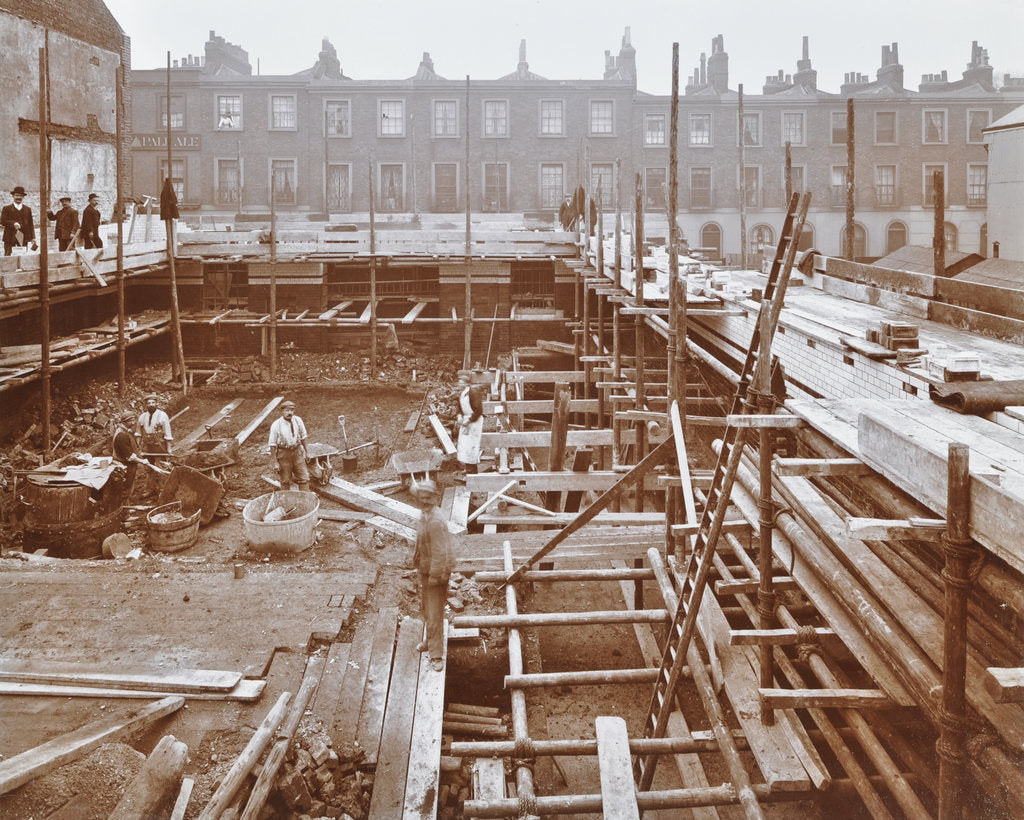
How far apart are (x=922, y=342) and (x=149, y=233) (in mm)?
20760

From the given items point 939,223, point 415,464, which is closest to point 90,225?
point 415,464

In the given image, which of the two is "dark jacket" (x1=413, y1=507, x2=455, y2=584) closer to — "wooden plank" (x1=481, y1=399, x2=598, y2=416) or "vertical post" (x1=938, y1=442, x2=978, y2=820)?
"vertical post" (x1=938, y1=442, x2=978, y2=820)

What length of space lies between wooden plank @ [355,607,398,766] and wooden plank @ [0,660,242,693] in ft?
3.49

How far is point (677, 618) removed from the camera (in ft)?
20.0

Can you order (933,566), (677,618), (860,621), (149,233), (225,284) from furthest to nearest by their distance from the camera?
1. (225,284)
2. (149,233)
3. (677,618)
4. (933,566)
5. (860,621)

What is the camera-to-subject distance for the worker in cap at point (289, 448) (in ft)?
40.7

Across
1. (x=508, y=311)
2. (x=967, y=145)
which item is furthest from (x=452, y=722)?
(x=967, y=145)

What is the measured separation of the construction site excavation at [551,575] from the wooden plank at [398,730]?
3 cm

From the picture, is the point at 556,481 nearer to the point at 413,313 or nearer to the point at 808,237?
the point at 413,313

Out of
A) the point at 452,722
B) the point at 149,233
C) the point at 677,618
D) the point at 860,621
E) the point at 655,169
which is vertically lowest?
the point at 452,722

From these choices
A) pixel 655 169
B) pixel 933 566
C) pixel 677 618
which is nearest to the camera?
pixel 933 566

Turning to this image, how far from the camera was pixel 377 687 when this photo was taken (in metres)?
6.49

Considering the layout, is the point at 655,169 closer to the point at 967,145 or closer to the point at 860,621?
the point at 967,145

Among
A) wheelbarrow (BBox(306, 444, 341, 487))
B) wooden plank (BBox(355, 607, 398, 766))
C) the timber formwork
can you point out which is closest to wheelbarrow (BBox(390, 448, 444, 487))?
wheelbarrow (BBox(306, 444, 341, 487))
